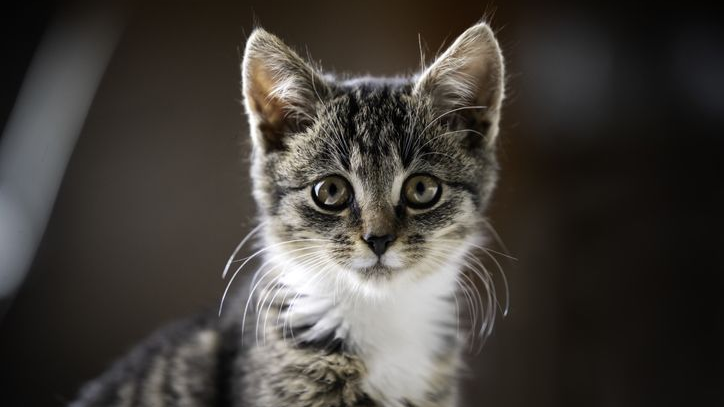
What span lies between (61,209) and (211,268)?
0.44 meters

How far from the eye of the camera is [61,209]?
5.60 ft

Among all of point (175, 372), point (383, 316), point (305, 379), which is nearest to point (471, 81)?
point (383, 316)

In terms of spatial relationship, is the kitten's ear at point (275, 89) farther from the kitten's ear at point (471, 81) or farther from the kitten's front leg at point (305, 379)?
the kitten's front leg at point (305, 379)

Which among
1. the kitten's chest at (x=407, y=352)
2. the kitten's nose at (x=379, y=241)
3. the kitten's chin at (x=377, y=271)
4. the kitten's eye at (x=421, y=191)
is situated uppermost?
the kitten's eye at (x=421, y=191)

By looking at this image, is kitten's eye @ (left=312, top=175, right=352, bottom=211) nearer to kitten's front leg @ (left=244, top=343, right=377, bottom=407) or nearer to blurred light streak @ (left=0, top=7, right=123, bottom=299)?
kitten's front leg @ (left=244, top=343, right=377, bottom=407)

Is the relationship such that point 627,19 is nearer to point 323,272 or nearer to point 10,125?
point 323,272

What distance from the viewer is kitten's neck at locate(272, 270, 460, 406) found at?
117 centimetres

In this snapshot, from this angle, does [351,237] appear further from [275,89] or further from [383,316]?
[275,89]

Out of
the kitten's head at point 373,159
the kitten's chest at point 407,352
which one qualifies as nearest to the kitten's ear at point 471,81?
the kitten's head at point 373,159

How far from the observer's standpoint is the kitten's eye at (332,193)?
1.15 metres

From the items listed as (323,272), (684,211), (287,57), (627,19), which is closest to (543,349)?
(684,211)

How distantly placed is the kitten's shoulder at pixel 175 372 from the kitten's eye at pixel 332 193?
0.33m

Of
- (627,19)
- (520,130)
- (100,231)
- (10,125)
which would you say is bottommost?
(100,231)

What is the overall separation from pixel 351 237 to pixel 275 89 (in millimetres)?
307
